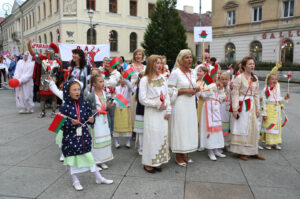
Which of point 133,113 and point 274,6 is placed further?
point 274,6

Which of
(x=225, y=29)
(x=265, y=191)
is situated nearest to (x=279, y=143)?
(x=265, y=191)

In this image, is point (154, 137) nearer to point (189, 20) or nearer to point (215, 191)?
point (215, 191)

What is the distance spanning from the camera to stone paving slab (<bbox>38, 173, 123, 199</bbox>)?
3.24 m

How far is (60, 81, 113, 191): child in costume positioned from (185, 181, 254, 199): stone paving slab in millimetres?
1380

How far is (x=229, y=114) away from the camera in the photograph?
5242 millimetres

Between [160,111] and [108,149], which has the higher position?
[160,111]

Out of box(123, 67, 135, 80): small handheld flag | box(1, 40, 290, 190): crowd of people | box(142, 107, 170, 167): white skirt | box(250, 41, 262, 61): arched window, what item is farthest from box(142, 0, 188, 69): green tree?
box(142, 107, 170, 167): white skirt

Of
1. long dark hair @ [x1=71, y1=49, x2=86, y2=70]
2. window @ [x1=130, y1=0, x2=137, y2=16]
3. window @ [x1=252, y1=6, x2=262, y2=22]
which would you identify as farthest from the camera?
window @ [x1=130, y1=0, x2=137, y2=16]

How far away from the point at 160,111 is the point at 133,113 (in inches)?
72.8

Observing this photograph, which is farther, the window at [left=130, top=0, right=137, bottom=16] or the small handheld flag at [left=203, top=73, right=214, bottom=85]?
the window at [left=130, top=0, right=137, bottom=16]

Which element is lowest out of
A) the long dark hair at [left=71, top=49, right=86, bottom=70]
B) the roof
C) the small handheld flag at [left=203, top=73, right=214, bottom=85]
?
the small handheld flag at [left=203, top=73, right=214, bottom=85]

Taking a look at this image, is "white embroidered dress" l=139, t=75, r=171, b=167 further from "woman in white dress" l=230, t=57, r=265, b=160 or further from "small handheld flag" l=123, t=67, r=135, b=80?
"woman in white dress" l=230, t=57, r=265, b=160

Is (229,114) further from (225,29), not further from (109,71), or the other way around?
(225,29)

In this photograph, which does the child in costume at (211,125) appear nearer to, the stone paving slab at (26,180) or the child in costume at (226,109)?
the child in costume at (226,109)
